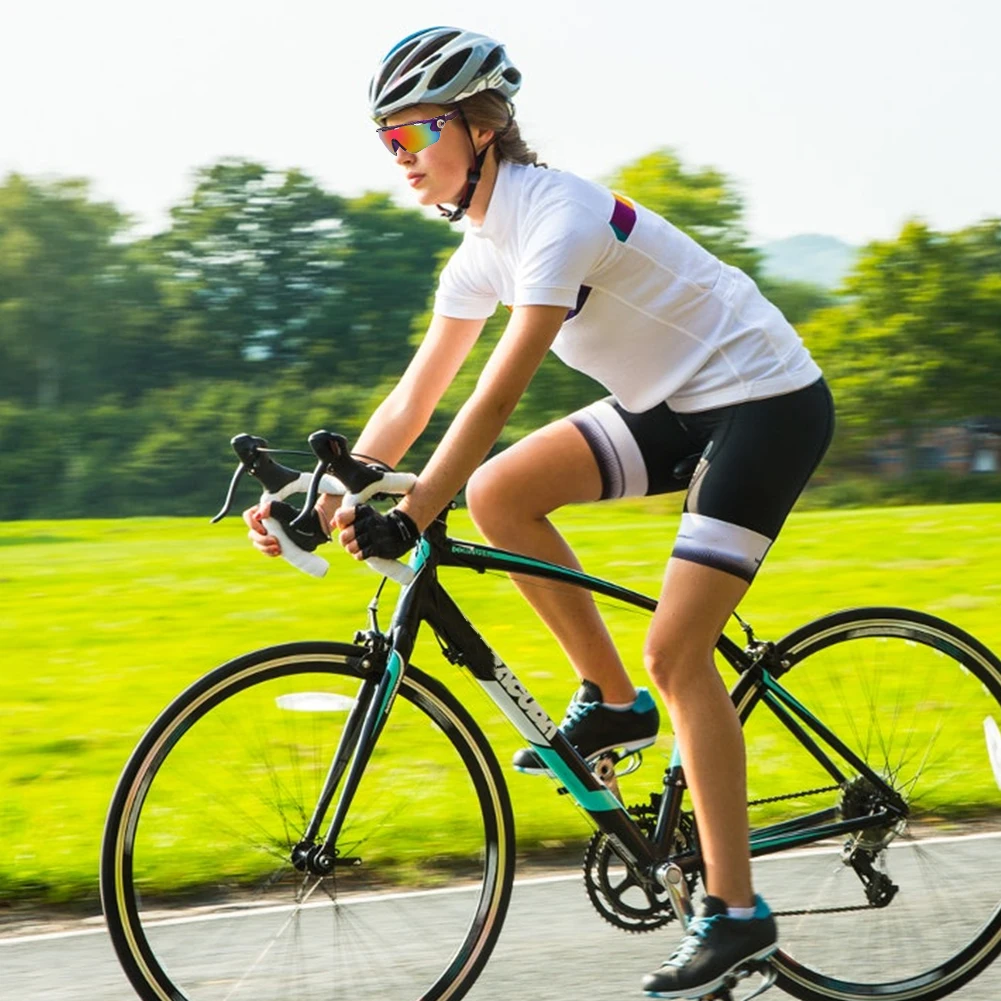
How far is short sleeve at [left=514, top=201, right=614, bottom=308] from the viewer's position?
3203mm

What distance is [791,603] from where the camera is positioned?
9.63 metres

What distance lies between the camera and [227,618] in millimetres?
9422

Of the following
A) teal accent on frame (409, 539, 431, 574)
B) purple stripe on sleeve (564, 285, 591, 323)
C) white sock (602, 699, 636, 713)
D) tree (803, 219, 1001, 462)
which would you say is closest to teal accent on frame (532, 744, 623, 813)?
white sock (602, 699, 636, 713)

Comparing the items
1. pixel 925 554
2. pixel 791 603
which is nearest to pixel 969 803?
pixel 791 603

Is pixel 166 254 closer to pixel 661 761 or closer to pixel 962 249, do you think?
pixel 962 249

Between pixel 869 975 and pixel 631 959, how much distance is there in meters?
0.54

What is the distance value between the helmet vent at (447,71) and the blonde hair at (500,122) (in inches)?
2.4

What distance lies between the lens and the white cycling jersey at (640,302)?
10.9 ft

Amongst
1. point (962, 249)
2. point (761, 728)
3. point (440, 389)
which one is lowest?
point (761, 728)

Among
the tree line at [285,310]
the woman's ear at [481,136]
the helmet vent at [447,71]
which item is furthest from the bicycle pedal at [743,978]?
the tree line at [285,310]

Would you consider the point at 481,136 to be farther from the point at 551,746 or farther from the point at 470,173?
the point at 551,746

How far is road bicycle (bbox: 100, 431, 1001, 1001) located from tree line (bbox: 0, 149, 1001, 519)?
200ft

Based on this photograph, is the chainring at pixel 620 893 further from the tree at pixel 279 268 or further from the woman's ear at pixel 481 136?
the tree at pixel 279 268

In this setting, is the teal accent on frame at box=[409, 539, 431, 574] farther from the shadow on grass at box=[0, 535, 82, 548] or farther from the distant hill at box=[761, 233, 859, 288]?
the distant hill at box=[761, 233, 859, 288]
